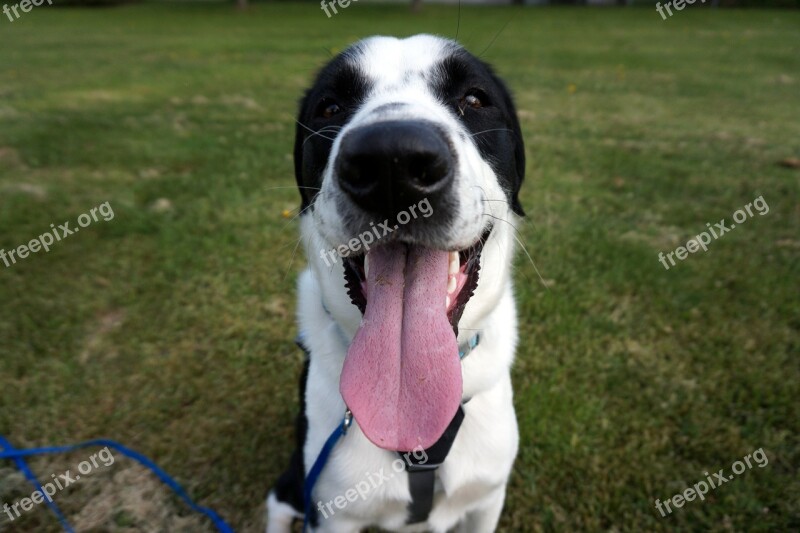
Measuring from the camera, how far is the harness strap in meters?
1.84

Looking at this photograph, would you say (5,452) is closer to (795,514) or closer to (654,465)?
(654,465)

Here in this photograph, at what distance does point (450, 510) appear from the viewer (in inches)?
80.7

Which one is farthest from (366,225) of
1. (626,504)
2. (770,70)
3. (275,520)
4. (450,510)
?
(770,70)

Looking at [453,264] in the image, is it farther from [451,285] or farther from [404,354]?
[404,354]

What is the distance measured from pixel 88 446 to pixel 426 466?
6.54ft

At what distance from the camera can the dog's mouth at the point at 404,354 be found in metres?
1.63

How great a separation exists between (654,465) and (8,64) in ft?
49.9

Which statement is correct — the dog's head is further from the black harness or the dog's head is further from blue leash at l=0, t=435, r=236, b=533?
blue leash at l=0, t=435, r=236, b=533

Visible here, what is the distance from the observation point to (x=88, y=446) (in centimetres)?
271

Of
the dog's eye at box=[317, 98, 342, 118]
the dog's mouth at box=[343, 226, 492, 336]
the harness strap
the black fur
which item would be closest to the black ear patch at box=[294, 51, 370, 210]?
the dog's eye at box=[317, 98, 342, 118]

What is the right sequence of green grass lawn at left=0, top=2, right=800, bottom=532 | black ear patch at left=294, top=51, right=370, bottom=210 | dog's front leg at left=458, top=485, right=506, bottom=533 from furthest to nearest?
green grass lawn at left=0, top=2, right=800, bottom=532 → dog's front leg at left=458, top=485, right=506, bottom=533 → black ear patch at left=294, top=51, right=370, bottom=210

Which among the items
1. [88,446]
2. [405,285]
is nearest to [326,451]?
[405,285]

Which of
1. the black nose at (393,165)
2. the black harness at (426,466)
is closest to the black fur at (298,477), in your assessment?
the black harness at (426,466)

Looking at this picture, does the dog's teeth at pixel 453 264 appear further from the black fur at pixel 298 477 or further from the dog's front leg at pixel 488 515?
the dog's front leg at pixel 488 515
